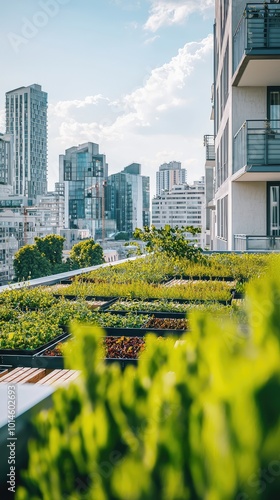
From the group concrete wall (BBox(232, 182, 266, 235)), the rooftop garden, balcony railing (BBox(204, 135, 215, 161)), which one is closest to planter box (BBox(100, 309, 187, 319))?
the rooftop garden

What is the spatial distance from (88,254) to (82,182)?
12987cm

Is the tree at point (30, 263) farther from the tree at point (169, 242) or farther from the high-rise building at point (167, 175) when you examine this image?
the high-rise building at point (167, 175)

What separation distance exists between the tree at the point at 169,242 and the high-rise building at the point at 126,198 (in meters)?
140

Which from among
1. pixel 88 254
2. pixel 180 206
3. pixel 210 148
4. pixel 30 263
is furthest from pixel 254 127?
pixel 180 206

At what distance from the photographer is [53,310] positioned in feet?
24.6

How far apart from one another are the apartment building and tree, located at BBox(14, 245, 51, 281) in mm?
14963

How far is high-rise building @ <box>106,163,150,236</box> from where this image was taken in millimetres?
155375

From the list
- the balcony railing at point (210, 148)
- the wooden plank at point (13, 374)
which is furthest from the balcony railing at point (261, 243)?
the balcony railing at point (210, 148)

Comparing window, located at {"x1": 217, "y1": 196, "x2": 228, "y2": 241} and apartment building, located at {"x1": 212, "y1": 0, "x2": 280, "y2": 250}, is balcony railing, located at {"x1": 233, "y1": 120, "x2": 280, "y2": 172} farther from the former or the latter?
window, located at {"x1": 217, "y1": 196, "x2": 228, "y2": 241}

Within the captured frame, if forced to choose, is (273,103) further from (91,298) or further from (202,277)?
(91,298)

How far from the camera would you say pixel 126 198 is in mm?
155375

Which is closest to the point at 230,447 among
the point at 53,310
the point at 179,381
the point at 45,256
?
the point at 179,381

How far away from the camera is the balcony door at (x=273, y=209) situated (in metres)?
18.9

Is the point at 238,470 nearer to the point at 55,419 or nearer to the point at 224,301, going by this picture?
the point at 55,419
